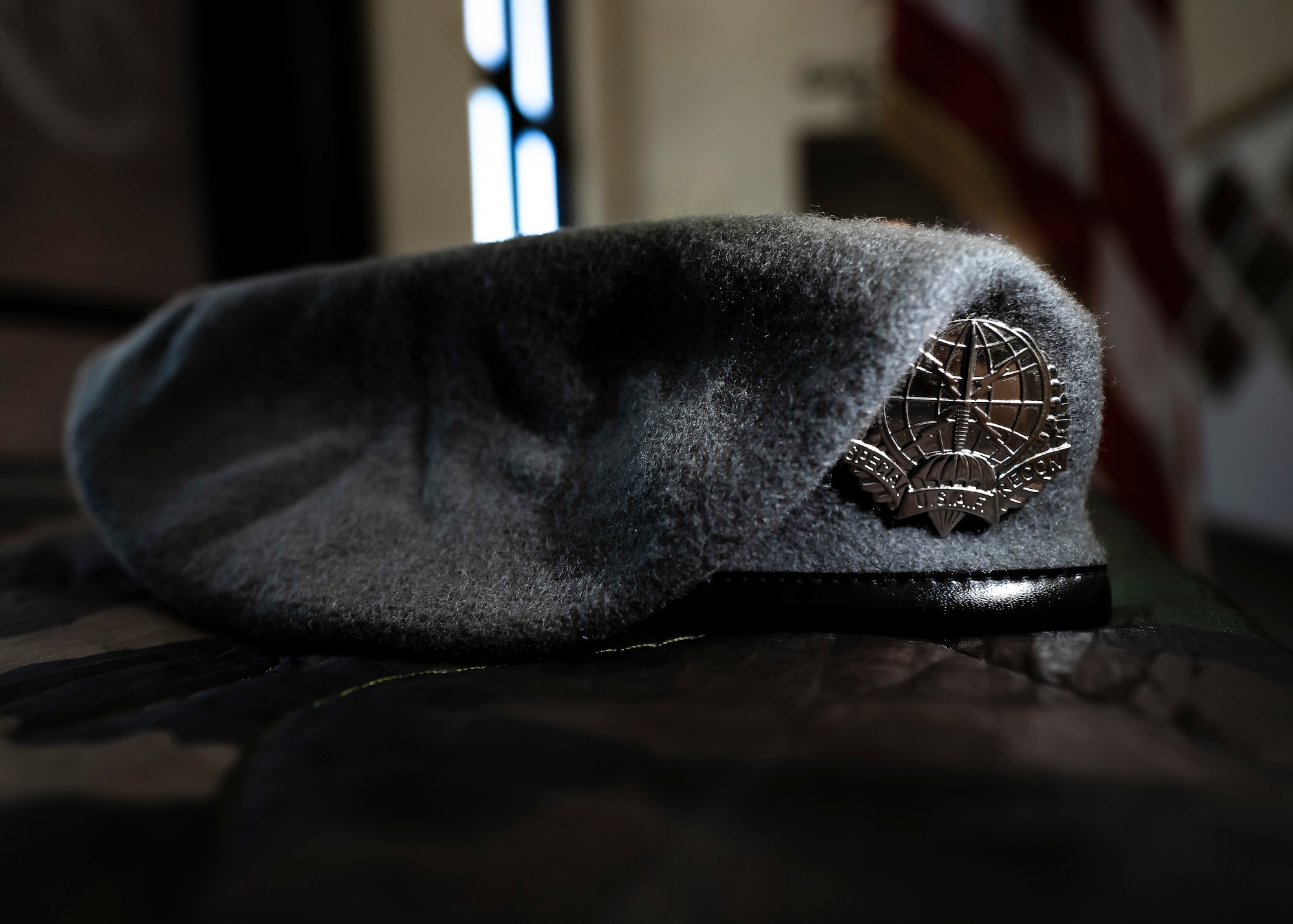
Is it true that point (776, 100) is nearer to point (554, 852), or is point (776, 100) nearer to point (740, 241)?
point (740, 241)

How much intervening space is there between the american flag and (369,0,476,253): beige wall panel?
1090 mm

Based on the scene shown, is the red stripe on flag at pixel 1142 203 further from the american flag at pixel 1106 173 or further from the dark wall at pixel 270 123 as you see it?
the dark wall at pixel 270 123

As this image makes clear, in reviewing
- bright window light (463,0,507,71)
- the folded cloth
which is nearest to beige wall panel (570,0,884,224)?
bright window light (463,0,507,71)

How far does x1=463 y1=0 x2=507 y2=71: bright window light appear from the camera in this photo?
6.52ft

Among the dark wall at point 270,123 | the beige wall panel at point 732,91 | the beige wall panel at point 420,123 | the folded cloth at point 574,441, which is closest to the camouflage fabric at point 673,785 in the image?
the folded cloth at point 574,441

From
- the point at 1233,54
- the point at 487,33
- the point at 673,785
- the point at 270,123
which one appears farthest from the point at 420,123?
the point at 1233,54

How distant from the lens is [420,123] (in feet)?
5.32

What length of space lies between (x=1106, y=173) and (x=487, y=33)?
196cm

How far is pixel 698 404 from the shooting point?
0.25 meters

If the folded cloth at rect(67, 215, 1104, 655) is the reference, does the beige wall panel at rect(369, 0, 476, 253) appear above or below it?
above

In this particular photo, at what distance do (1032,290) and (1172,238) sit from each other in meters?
0.68

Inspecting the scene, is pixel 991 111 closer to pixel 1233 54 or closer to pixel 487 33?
pixel 1233 54

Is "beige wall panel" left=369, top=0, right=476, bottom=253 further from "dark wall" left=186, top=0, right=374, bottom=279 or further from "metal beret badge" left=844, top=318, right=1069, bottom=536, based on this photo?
"metal beret badge" left=844, top=318, right=1069, bottom=536

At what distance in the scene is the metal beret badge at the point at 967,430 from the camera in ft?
0.79
